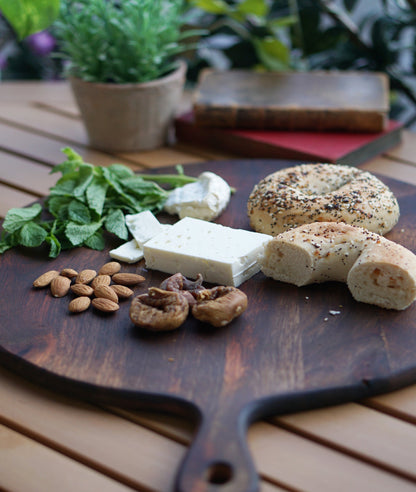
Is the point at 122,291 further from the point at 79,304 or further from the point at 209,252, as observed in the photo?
the point at 209,252

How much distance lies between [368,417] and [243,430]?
255 mm

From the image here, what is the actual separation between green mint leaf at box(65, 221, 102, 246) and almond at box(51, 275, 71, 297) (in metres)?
0.18

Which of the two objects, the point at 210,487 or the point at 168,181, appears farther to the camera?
the point at 168,181

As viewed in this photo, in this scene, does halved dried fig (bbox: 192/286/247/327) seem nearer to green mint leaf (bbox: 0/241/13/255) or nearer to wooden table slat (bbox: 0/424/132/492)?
wooden table slat (bbox: 0/424/132/492)

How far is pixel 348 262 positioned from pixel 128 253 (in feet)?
1.89

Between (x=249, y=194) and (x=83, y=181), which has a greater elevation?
(x=83, y=181)

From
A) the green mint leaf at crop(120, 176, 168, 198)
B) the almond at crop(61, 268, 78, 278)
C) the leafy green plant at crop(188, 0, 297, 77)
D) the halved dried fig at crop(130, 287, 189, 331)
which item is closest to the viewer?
the halved dried fig at crop(130, 287, 189, 331)

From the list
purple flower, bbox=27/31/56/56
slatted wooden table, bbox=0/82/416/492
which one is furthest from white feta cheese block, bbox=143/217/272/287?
purple flower, bbox=27/31/56/56

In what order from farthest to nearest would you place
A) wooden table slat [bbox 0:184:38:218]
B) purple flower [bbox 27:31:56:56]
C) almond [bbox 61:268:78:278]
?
purple flower [bbox 27:31:56:56]
wooden table slat [bbox 0:184:38:218]
almond [bbox 61:268:78:278]

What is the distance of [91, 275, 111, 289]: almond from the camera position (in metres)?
1.54

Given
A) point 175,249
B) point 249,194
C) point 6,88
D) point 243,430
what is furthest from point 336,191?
point 6,88

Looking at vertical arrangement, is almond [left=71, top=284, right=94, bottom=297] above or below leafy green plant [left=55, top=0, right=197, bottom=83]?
below

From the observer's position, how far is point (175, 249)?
5.26ft

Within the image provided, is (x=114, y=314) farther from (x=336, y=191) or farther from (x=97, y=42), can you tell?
(x=97, y=42)
